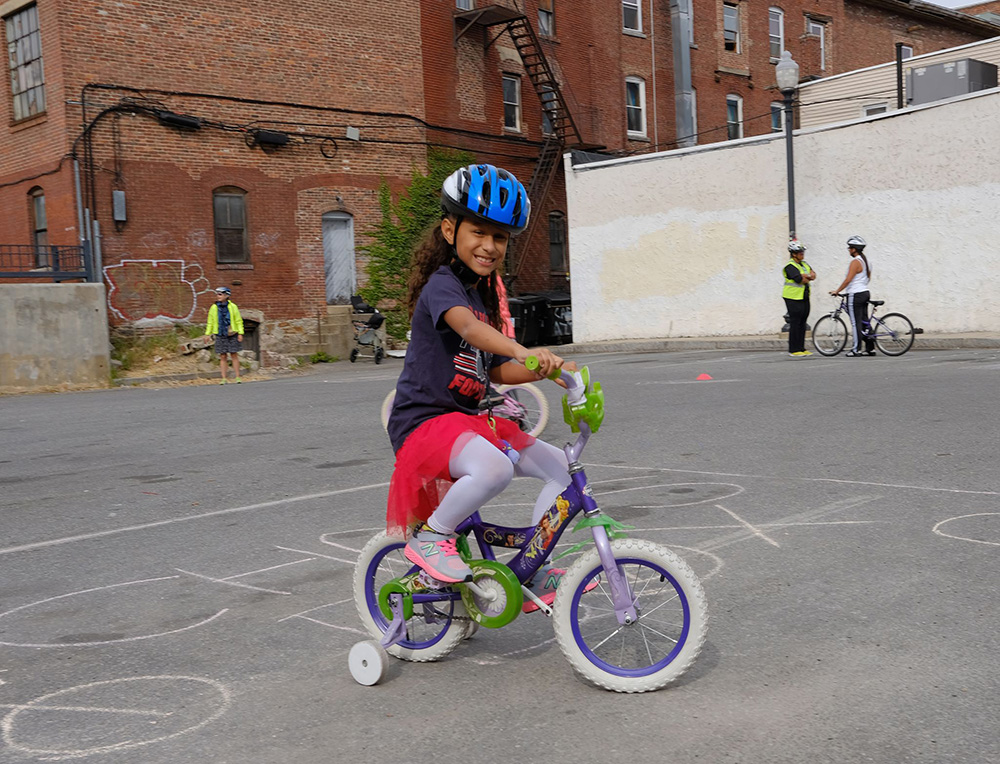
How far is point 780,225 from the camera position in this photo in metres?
24.3

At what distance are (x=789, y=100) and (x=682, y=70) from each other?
15.7 meters

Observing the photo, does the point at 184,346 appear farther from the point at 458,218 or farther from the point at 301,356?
the point at 458,218

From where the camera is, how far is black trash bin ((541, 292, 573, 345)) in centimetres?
3008

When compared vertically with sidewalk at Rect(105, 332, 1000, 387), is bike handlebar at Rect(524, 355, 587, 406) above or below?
above

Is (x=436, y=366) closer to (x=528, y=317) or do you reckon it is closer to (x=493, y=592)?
(x=493, y=592)

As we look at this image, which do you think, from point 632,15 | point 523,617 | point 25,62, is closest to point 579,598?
point 523,617

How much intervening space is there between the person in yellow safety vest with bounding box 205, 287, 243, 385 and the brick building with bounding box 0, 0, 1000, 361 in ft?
11.2

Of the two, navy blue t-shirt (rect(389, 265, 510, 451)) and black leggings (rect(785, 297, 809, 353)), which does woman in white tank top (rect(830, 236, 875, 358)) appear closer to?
black leggings (rect(785, 297, 809, 353))

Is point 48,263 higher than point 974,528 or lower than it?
higher

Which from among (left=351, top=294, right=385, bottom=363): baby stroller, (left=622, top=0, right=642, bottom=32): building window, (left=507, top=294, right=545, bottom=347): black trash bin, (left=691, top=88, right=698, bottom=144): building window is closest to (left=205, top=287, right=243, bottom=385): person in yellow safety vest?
(left=351, top=294, right=385, bottom=363): baby stroller

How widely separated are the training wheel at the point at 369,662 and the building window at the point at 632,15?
34261mm

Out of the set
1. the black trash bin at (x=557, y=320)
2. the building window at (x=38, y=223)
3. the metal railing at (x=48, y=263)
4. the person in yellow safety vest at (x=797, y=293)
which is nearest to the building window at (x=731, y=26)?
the black trash bin at (x=557, y=320)

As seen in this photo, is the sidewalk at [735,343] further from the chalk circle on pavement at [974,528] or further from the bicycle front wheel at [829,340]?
the chalk circle on pavement at [974,528]

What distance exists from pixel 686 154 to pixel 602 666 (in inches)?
938
